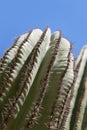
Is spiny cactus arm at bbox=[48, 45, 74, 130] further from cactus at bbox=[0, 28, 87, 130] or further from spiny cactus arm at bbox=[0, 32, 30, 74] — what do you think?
spiny cactus arm at bbox=[0, 32, 30, 74]

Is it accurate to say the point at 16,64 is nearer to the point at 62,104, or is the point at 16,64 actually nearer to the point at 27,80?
the point at 27,80

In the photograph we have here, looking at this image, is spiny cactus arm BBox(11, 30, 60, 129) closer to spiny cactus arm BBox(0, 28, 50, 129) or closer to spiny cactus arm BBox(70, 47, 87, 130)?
spiny cactus arm BBox(0, 28, 50, 129)

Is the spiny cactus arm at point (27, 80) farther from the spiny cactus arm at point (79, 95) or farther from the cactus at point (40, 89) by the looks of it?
the spiny cactus arm at point (79, 95)

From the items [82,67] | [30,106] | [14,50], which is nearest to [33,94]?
[30,106]

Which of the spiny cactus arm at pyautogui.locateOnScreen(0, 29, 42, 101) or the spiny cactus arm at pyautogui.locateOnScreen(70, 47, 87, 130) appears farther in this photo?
the spiny cactus arm at pyautogui.locateOnScreen(70, 47, 87, 130)

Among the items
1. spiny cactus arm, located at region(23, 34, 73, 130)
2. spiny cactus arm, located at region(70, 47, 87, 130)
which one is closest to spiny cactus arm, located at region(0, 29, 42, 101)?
spiny cactus arm, located at region(23, 34, 73, 130)

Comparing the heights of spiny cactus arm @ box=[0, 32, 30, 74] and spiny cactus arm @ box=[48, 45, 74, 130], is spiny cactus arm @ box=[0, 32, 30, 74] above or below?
above

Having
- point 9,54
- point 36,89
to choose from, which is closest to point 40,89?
point 36,89
